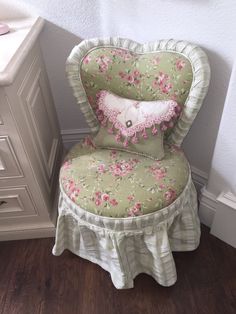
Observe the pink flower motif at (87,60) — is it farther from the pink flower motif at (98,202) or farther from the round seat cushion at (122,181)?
the pink flower motif at (98,202)

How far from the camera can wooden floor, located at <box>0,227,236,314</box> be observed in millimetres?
1120

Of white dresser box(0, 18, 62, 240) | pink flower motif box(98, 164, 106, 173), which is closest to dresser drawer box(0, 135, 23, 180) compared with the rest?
white dresser box(0, 18, 62, 240)

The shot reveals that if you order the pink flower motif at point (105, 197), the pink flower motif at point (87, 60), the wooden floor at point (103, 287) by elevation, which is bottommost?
the wooden floor at point (103, 287)

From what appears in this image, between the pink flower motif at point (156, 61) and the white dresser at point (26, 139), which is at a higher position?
the pink flower motif at point (156, 61)

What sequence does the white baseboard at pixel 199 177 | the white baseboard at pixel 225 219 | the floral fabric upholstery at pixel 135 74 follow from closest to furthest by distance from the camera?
the floral fabric upholstery at pixel 135 74
the white baseboard at pixel 225 219
the white baseboard at pixel 199 177

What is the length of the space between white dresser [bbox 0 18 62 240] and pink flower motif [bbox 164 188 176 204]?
0.52m

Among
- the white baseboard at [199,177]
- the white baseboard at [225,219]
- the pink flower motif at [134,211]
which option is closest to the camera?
the pink flower motif at [134,211]

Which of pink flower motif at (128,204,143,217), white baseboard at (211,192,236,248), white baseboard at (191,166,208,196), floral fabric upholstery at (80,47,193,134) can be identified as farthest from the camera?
white baseboard at (191,166,208,196)

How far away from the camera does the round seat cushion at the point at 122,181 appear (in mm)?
956

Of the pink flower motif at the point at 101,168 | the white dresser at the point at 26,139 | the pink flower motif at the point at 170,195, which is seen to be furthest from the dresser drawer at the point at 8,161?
the pink flower motif at the point at 170,195

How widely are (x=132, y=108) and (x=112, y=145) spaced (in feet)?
0.55

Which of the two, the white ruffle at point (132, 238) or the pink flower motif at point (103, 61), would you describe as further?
the pink flower motif at point (103, 61)

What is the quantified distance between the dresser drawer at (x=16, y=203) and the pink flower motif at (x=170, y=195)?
57 centimetres

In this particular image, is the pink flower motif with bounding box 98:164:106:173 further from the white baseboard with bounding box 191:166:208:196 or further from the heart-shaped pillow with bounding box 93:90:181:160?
the white baseboard with bounding box 191:166:208:196
